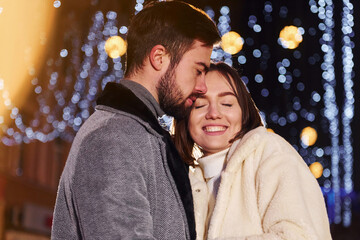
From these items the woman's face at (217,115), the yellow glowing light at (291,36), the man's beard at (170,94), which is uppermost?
the yellow glowing light at (291,36)

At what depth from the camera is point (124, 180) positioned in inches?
108

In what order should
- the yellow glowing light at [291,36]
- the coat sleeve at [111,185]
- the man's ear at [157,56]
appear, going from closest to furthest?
the coat sleeve at [111,185]
the man's ear at [157,56]
the yellow glowing light at [291,36]

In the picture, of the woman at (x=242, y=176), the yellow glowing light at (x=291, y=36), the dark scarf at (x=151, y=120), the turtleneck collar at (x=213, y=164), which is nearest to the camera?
the dark scarf at (x=151, y=120)

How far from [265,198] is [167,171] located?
2.37 feet

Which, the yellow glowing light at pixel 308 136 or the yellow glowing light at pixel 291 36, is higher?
the yellow glowing light at pixel 291 36

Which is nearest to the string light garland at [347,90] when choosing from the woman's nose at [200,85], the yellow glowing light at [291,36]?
the yellow glowing light at [291,36]

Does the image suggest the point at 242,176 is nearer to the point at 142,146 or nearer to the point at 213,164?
the point at 213,164

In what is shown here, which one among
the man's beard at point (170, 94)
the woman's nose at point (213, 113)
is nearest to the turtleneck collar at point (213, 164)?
the woman's nose at point (213, 113)

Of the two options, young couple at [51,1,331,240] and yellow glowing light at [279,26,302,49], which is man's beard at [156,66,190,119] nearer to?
young couple at [51,1,331,240]

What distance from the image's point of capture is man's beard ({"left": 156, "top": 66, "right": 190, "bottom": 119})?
10.8 ft

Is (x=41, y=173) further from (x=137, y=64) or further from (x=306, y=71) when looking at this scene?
(x=137, y=64)

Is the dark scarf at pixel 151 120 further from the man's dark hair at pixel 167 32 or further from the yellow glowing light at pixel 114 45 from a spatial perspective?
the yellow glowing light at pixel 114 45

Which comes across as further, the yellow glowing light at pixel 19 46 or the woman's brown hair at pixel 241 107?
the yellow glowing light at pixel 19 46

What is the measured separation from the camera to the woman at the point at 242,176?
3422 mm
